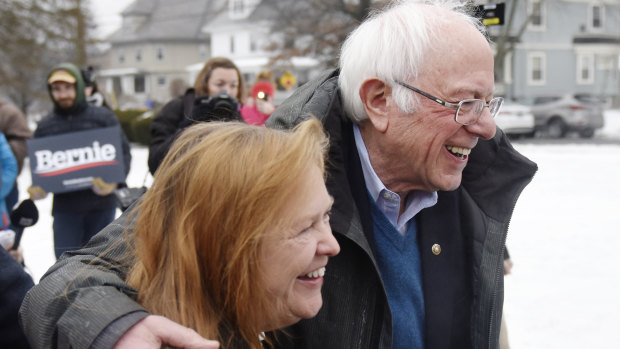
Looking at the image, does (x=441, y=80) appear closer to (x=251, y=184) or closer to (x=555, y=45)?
(x=251, y=184)

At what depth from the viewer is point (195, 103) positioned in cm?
399

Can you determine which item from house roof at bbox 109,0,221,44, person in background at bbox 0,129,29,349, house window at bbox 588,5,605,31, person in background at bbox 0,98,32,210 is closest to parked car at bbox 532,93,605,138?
person in background at bbox 0,98,32,210

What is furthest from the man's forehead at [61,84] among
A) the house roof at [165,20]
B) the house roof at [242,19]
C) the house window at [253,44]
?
the house roof at [165,20]

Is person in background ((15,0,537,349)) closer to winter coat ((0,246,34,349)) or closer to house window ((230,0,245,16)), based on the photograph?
winter coat ((0,246,34,349))

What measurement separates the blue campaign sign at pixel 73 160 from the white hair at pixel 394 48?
3692mm

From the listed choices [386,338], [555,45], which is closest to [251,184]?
[386,338]

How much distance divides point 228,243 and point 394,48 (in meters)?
0.96

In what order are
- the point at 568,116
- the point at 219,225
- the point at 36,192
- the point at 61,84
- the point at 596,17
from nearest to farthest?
the point at 219,225 → the point at 36,192 → the point at 61,84 → the point at 568,116 → the point at 596,17

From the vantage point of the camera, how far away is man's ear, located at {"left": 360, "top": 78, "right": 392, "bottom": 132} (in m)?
2.05

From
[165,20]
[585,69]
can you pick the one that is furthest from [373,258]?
[165,20]

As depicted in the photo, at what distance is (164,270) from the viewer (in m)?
1.34

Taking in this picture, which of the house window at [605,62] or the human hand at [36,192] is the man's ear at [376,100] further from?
the house window at [605,62]

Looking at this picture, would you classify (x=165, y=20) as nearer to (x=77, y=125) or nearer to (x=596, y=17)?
(x=596, y=17)

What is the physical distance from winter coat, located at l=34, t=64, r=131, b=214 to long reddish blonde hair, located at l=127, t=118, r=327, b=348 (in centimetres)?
428
